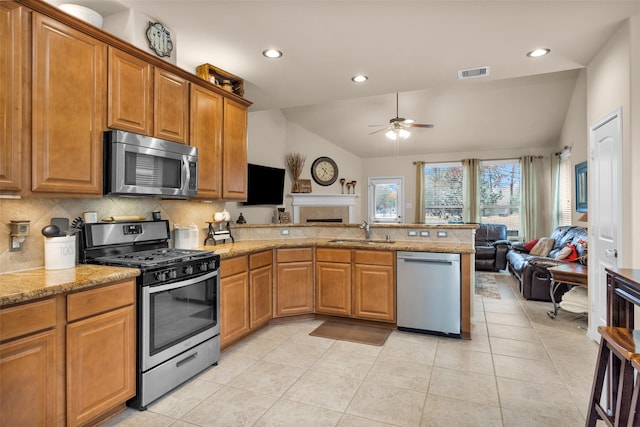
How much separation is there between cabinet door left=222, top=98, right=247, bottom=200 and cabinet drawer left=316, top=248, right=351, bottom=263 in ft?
3.43

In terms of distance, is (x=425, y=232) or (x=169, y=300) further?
(x=425, y=232)

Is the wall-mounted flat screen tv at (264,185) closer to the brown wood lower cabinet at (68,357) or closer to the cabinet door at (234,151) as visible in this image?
the cabinet door at (234,151)

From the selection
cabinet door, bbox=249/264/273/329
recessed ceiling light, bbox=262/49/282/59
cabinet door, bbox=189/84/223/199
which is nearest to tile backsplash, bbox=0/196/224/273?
cabinet door, bbox=189/84/223/199

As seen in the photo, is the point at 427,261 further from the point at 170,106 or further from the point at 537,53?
the point at 170,106

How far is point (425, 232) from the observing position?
3.92 meters

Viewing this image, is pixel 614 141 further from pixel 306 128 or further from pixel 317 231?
pixel 306 128

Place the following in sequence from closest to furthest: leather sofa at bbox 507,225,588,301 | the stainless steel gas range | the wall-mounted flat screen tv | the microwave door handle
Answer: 1. the stainless steel gas range
2. the microwave door handle
3. leather sofa at bbox 507,225,588,301
4. the wall-mounted flat screen tv

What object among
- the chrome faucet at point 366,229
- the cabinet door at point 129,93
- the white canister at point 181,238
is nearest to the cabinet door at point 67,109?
the cabinet door at point 129,93

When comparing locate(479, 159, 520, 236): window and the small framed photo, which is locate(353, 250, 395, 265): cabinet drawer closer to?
the small framed photo

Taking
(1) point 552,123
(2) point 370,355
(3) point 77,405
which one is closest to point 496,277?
(1) point 552,123

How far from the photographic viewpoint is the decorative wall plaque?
2.63 metres

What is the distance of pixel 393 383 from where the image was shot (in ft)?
8.32

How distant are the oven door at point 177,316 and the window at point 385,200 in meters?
6.69

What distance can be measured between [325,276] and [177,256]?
5.74ft
